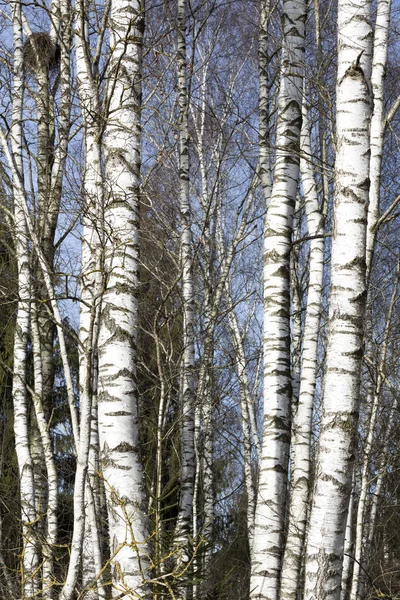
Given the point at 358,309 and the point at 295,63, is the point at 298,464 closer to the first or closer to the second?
the point at 358,309

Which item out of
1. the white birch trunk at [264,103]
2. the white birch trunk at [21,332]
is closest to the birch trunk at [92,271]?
the white birch trunk at [21,332]

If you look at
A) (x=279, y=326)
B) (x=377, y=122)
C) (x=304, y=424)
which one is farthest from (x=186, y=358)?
(x=377, y=122)

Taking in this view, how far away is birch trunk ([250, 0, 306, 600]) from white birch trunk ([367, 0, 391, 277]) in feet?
2.00

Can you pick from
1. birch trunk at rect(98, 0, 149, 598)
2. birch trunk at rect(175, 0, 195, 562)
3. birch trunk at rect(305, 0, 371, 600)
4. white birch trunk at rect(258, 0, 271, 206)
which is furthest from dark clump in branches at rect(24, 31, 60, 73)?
birch trunk at rect(305, 0, 371, 600)

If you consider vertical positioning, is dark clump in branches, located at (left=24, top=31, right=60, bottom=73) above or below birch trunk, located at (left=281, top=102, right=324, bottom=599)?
above

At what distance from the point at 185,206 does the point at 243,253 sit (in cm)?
650

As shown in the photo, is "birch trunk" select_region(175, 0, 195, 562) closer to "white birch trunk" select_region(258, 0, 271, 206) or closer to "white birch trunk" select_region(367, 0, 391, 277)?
"white birch trunk" select_region(258, 0, 271, 206)

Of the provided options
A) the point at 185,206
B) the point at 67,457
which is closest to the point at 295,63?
the point at 185,206

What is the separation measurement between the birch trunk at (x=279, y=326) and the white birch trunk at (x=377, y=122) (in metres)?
0.61

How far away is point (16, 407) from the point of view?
6871 millimetres

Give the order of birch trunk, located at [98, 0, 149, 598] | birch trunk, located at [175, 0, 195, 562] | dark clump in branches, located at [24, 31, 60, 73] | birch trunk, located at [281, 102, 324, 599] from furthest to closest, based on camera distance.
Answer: dark clump in branches, located at [24, 31, 60, 73] → birch trunk, located at [175, 0, 195, 562] → birch trunk, located at [281, 102, 324, 599] → birch trunk, located at [98, 0, 149, 598]

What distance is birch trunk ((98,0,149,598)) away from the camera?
3.88 m

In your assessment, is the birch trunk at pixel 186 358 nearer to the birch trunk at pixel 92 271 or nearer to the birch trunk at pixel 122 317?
the birch trunk at pixel 92 271

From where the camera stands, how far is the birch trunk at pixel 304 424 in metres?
5.61
